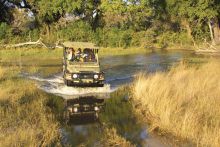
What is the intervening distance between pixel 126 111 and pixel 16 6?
40418 mm

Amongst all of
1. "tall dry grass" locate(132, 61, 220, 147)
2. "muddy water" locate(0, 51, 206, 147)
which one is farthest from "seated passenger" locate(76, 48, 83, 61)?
"tall dry grass" locate(132, 61, 220, 147)

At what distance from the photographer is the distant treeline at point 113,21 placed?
45.6 meters

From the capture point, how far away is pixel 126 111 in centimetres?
1428

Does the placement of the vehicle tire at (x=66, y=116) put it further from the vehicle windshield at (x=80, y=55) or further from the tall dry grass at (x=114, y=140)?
the vehicle windshield at (x=80, y=55)

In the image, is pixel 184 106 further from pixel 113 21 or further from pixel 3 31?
pixel 113 21

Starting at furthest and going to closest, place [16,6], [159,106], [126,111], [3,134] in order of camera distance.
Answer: [16,6] < [126,111] < [159,106] < [3,134]

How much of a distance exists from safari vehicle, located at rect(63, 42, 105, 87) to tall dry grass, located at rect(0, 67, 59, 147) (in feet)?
5.24

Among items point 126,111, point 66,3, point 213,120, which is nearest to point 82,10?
point 66,3

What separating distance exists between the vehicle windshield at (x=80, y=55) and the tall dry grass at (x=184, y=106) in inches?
153

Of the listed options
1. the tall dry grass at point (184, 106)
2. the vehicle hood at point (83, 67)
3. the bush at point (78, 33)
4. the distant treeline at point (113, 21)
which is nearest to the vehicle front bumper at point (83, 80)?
the vehicle hood at point (83, 67)

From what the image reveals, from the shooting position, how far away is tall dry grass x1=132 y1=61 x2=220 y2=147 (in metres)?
10.4

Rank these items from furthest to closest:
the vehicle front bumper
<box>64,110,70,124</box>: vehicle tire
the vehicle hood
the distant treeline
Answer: the distant treeline
the vehicle hood
the vehicle front bumper
<box>64,110,70,124</box>: vehicle tire

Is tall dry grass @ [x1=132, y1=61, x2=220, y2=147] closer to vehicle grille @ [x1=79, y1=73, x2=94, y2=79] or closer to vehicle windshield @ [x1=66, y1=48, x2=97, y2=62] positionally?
vehicle grille @ [x1=79, y1=73, x2=94, y2=79]

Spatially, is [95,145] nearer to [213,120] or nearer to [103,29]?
[213,120]
